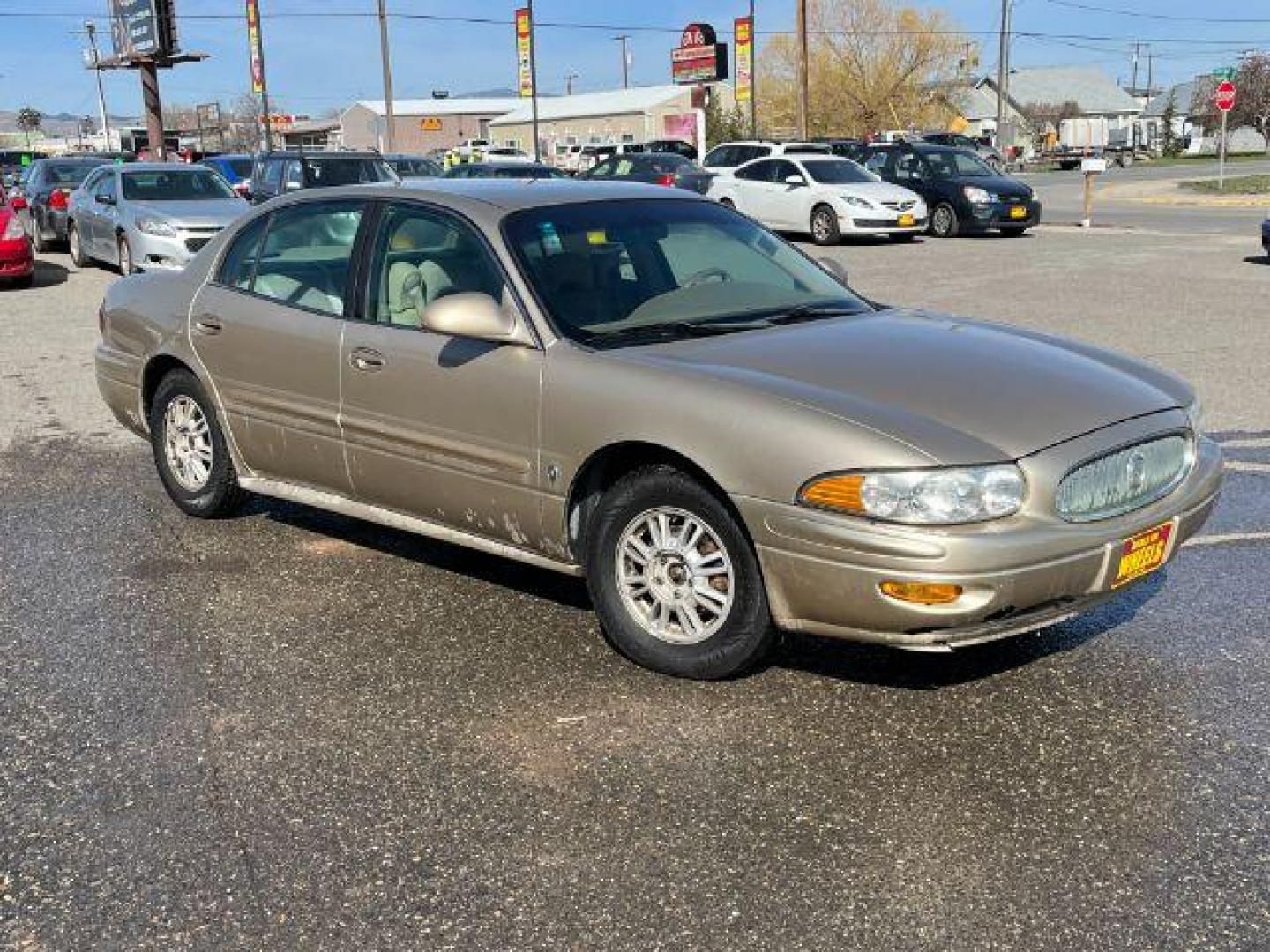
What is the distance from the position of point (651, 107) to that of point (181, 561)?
80.7 m

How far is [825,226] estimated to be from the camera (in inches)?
871

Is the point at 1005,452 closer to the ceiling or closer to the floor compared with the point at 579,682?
closer to the ceiling

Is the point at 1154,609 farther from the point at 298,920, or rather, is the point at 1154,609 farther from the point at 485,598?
the point at 298,920

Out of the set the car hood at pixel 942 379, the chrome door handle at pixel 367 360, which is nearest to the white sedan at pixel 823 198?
the chrome door handle at pixel 367 360

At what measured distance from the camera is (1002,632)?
144 inches

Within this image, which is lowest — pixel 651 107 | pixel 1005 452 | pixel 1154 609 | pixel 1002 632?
pixel 1154 609

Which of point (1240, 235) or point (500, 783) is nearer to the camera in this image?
point (500, 783)

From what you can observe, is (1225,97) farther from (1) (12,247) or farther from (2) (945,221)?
(1) (12,247)

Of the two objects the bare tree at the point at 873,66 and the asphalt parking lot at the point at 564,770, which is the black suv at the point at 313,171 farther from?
the bare tree at the point at 873,66

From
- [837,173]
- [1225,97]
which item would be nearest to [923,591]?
[837,173]

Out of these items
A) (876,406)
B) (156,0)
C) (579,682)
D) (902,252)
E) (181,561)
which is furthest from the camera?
(156,0)

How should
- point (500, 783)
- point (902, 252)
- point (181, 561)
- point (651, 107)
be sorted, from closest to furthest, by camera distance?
point (500, 783), point (181, 561), point (902, 252), point (651, 107)

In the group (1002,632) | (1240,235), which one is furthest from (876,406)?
(1240,235)

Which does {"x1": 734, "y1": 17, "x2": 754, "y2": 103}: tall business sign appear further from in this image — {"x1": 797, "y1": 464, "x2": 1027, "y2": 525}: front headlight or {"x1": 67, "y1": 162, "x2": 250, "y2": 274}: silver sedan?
{"x1": 797, "y1": 464, "x2": 1027, "y2": 525}: front headlight
